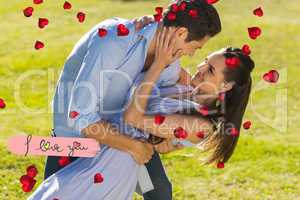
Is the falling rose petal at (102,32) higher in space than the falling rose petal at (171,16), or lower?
lower

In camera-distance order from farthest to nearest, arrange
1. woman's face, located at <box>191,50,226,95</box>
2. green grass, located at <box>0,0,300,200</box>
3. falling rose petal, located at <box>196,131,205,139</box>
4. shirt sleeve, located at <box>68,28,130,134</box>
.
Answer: green grass, located at <box>0,0,300,200</box>
woman's face, located at <box>191,50,226,95</box>
falling rose petal, located at <box>196,131,205,139</box>
shirt sleeve, located at <box>68,28,130,134</box>

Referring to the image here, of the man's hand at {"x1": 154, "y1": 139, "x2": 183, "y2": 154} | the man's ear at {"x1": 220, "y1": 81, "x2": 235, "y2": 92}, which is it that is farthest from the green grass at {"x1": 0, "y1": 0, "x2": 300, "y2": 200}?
the man's ear at {"x1": 220, "y1": 81, "x2": 235, "y2": 92}

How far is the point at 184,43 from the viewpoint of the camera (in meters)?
5.09

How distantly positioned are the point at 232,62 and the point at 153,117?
32.4 inches

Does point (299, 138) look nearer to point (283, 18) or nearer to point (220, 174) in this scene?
point (220, 174)

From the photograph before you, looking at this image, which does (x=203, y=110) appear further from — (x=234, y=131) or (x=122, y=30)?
(x=122, y=30)

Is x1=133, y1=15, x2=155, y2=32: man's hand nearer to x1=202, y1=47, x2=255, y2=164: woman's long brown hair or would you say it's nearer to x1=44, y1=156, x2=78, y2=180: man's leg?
x1=202, y1=47, x2=255, y2=164: woman's long brown hair

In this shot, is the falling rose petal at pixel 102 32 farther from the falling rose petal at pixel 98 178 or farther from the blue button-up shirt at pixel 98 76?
the falling rose petal at pixel 98 178

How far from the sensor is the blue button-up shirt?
4922 mm

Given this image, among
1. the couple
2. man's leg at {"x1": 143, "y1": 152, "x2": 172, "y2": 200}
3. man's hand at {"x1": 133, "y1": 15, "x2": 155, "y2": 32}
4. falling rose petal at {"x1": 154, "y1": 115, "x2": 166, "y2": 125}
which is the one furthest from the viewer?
man's leg at {"x1": 143, "y1": 152, "x2": 172, "y2": 200}

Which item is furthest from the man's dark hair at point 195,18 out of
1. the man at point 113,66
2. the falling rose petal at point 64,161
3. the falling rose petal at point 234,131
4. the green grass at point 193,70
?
the green grass at point 193,70

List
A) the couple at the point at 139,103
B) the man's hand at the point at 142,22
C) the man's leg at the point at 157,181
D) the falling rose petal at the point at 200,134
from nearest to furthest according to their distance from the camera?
1. the couple at the point at 139,103
2. the man's hand at the point at 142,22
3. the falling rose petal at the point at 200,134
4. the man's leg at the point at 157,181

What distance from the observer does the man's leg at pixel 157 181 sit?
5887 mm

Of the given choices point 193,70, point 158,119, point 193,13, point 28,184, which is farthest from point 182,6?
point 193,70
